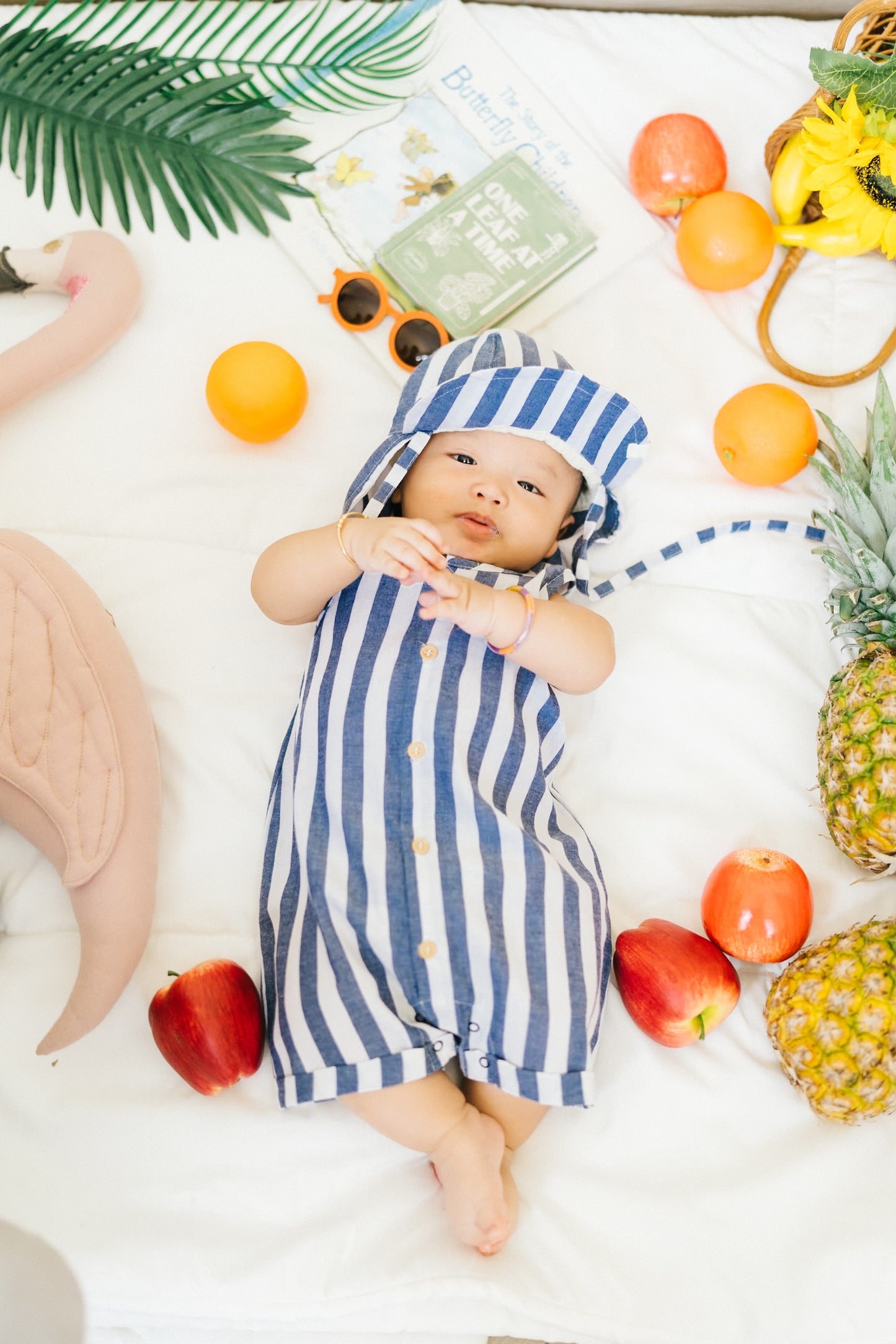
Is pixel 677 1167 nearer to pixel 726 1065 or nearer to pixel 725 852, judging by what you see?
pixel 726 1065

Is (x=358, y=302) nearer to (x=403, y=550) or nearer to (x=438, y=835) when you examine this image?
(x=403, y=550)

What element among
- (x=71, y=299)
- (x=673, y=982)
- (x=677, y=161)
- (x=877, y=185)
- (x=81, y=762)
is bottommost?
(x=673, y=982)

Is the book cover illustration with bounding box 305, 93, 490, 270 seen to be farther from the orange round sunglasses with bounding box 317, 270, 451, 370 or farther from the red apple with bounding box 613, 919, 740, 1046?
the red apple with bounding box 613, 919, 740, 1046

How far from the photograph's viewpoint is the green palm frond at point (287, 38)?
166 centimetres

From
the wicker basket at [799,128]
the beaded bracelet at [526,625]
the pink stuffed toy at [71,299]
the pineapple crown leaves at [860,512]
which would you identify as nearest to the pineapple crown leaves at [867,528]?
the pineapple crown leaves at [860,512]

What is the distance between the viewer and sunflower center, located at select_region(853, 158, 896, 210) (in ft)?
4.78

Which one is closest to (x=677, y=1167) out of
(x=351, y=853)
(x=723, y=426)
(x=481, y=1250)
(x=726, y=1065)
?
(x=726, y=1065)

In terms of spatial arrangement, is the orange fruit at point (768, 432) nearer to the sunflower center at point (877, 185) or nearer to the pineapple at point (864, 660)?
the pineapple at point (864, 660)

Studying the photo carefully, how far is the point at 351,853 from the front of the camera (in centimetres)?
119

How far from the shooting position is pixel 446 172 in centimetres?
167

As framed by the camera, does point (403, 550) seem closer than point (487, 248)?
Yes

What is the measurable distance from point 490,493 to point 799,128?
855 mm

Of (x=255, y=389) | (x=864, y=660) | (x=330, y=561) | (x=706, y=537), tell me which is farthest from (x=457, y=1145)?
(x=255, y=389)

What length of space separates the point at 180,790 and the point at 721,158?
1.36 meters
